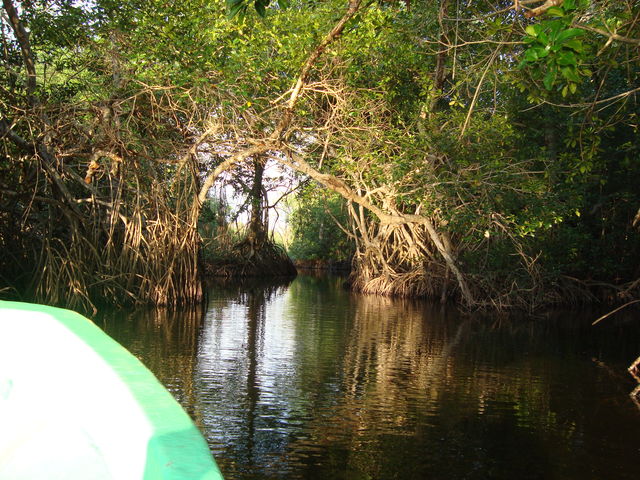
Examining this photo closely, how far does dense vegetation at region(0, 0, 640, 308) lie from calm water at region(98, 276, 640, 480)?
5.15 ft

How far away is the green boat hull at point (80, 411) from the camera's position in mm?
1094

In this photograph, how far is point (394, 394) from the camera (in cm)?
538

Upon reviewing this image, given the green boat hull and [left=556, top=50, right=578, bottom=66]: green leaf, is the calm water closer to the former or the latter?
the green boat hull

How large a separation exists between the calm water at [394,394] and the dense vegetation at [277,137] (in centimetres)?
157

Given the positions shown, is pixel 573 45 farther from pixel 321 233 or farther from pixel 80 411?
pixel 321 233

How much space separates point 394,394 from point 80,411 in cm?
413

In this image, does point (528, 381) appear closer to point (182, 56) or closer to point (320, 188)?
point (182, 56)

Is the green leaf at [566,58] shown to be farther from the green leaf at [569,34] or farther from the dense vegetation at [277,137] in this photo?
the dense vegetation at [277,137]

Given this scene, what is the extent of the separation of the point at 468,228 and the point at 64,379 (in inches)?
397

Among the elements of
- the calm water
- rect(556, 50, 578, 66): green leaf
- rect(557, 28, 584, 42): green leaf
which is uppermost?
rect(557, 28, 584, 42): green leaf

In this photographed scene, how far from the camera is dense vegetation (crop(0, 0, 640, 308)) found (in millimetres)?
8656

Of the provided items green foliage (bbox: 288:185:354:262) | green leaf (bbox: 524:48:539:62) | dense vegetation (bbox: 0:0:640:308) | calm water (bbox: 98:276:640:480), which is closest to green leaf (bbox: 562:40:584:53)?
green leaf (bbox: 524:48:539:62)

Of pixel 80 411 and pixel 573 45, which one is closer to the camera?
pixel 80 411

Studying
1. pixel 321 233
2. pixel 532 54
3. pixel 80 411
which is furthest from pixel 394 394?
pixel 321 233
